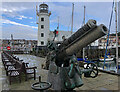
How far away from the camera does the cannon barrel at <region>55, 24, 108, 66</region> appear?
2588 mm

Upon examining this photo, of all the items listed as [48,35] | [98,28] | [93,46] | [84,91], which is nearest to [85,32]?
[98,28]

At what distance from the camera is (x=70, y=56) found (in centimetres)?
372

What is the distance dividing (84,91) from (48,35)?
990 inches

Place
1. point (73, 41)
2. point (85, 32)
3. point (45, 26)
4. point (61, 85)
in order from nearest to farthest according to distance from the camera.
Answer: point (85, 32)
point (73, 41)
point (61, 85)
point (45, 26)

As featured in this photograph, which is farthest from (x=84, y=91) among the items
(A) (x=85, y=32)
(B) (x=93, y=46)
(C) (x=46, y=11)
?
(B) (x=93, y=46)

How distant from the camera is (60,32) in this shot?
29.6m

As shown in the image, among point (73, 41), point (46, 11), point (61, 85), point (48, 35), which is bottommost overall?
point (61, 85)

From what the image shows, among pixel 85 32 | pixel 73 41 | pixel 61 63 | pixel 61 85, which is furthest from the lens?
pixel 61 63

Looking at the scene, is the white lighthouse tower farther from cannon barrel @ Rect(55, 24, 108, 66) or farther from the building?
cannon barrel @ Rect(55, 24, 108, 66)

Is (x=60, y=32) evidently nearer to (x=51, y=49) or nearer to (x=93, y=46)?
(x=93, y=46)

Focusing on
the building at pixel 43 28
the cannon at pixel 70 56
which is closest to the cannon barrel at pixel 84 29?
the cannon at pixel 70 56

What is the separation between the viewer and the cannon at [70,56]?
275 centimetres

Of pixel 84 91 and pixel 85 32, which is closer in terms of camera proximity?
pixel 85 32

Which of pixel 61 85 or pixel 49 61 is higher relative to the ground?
pixel 49 61
